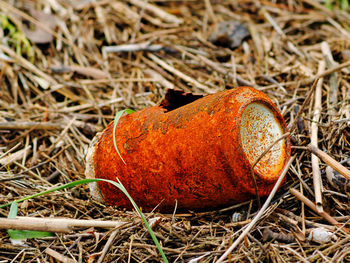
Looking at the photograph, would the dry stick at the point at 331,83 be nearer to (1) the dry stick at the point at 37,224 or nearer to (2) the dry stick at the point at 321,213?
(2) the dry stick at the point at 321,213

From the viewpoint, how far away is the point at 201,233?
1885 millimetres

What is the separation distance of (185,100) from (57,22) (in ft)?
7.83

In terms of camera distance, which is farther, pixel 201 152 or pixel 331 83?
pixel 331 83

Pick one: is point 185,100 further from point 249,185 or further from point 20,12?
point 20,12

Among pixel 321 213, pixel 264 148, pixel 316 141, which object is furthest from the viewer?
pixel 316 141

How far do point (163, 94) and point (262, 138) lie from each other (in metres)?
1.43

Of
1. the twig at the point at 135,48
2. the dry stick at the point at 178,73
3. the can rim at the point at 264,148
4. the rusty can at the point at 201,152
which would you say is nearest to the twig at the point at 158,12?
the twig at the point at 135,48

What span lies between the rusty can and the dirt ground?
0.14m

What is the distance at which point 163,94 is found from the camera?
312cm

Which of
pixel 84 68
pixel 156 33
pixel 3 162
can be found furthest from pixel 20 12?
pixel 3 162

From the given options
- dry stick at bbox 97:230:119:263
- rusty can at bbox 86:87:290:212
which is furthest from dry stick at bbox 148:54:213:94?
dry stick at bbox 97:230:119:263

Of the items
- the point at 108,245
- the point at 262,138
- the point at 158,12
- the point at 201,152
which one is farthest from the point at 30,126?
the point at 158,12

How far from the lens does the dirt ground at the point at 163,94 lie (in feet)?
5.94

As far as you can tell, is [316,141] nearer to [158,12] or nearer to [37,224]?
[37,224]
